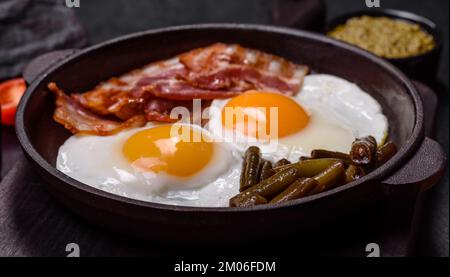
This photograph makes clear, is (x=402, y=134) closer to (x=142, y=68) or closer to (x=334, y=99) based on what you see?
(x=334, y=99)

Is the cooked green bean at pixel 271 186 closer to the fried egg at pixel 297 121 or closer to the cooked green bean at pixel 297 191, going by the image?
the cooked green bean at pixel 297 191

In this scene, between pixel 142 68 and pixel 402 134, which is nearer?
pixel 402 134

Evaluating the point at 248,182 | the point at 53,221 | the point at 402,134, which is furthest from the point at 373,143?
the point at 53,221

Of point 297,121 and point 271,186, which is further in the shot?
point 297,121

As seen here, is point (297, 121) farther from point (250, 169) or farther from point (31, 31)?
point (31, 31)

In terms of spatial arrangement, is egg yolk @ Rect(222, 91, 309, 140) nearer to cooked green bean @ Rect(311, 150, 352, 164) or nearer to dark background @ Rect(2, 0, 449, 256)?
cooked green bean @ Rect(311, 150, 352, 164)

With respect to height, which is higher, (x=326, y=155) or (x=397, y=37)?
(x=326, y=155)

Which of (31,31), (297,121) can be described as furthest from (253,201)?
(31,31)
